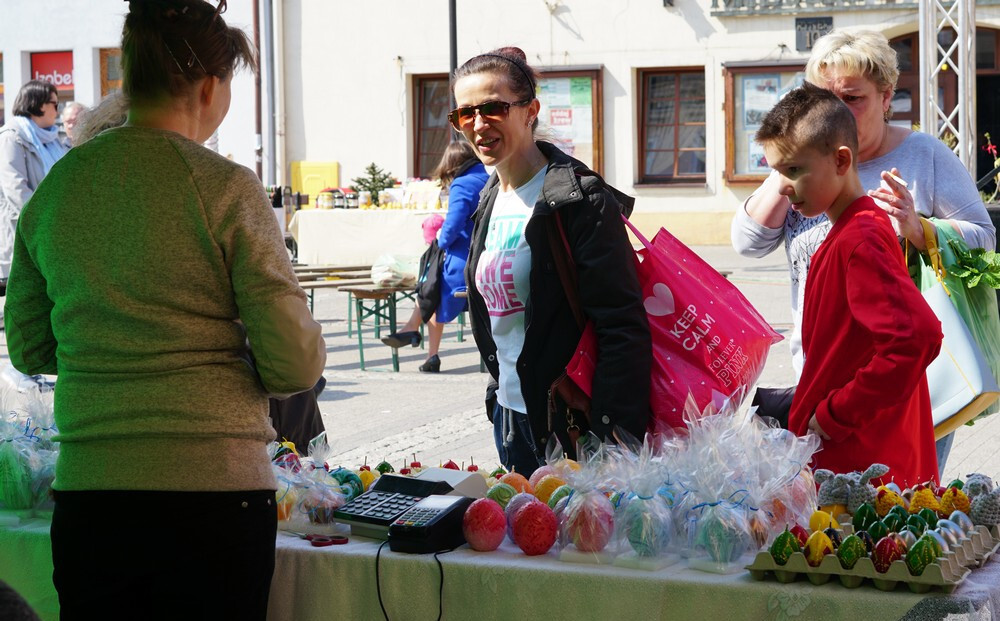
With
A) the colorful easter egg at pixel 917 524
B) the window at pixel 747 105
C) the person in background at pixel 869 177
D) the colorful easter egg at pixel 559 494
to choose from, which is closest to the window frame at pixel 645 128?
the window at pixel 747 105

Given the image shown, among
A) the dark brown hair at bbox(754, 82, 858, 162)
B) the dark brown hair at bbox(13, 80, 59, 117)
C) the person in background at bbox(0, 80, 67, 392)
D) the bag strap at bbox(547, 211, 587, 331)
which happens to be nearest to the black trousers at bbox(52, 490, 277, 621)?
the bag strap at bbox(547, 211, 587, 331)

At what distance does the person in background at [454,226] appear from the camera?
28.3ft

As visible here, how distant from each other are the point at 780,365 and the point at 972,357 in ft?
20.3

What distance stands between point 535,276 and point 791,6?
19.2 metres

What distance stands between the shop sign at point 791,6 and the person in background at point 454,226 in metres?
13.3

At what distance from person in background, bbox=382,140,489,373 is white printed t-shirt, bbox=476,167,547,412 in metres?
4.92

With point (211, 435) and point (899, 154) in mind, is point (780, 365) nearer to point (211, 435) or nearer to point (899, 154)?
point (899, 154)

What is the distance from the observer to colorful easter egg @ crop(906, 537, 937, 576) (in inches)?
87.2

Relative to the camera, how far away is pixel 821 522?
2424mm

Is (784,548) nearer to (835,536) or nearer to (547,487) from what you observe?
(835,536)

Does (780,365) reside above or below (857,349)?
below

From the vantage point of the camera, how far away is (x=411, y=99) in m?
23.3

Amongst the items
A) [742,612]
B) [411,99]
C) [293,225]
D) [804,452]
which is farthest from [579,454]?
[411,99]

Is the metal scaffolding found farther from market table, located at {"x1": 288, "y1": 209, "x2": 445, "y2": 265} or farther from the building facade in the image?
the building facade
